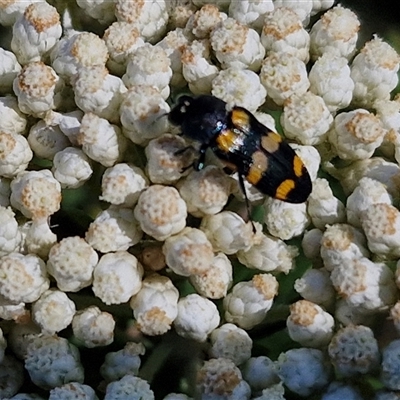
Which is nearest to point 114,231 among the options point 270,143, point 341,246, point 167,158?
point 167,158

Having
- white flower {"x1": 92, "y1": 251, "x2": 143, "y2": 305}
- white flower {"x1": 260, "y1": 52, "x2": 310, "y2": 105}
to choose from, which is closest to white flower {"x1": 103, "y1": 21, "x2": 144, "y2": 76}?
white flower {"x1": 260, "y1": 52, "x2": 310, "y2": 105}

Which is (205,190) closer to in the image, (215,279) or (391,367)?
(215,279)

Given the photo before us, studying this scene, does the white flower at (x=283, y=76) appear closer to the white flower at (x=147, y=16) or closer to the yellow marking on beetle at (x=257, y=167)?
the yellow marking on beetle at (x=257, y=167)

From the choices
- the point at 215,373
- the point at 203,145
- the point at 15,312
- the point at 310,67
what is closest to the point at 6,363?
the point at 15,312

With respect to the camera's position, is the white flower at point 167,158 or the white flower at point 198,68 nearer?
the white flower at point 167,158

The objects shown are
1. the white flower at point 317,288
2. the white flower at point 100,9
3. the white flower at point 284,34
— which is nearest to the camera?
the white flower at point 317,288

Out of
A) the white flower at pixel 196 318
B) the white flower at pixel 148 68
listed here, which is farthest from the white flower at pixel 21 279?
the white flower at pixel 148 68

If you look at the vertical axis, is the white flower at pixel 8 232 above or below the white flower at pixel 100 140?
below
